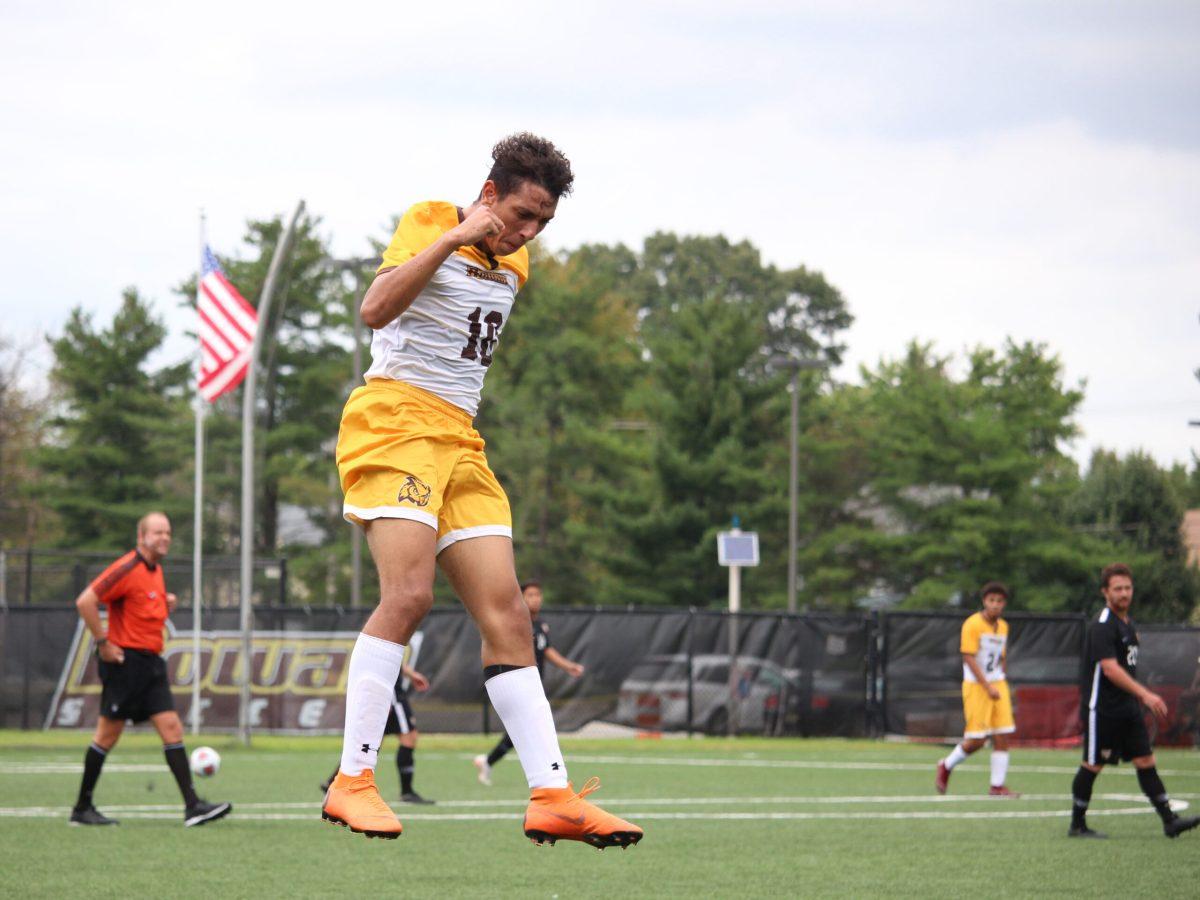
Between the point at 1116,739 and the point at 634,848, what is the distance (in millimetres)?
3998

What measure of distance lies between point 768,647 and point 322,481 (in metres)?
26.8

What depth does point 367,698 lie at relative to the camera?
555 centimetres

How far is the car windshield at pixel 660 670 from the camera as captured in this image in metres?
26.7

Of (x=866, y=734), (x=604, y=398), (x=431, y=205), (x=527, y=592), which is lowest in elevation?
(x=866, y=734)

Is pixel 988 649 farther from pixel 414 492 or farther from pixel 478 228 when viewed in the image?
pixel 478 228

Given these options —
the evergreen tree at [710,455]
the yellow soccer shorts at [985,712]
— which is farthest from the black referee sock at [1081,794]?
the evergreen tree at [710,455]

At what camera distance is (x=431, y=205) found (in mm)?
5734

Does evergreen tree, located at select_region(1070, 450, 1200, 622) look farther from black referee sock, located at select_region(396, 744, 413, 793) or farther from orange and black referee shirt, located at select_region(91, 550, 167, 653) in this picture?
orange and black referee shirt, located at select_region(91, 550, 167, 653)

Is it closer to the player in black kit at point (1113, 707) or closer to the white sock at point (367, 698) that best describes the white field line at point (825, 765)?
the player in black kit at point (1113, 707)

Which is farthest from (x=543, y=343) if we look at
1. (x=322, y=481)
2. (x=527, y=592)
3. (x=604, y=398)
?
(x=527, y=592)

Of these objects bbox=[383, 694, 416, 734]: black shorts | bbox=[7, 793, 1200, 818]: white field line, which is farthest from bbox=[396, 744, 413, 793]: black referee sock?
bbox=[7, 793, 1200, 818]: white field line

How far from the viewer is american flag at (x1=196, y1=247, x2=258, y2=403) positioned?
2144 cm

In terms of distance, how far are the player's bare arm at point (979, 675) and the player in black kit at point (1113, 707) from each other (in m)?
4.22

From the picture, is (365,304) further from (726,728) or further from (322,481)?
(322,481)
